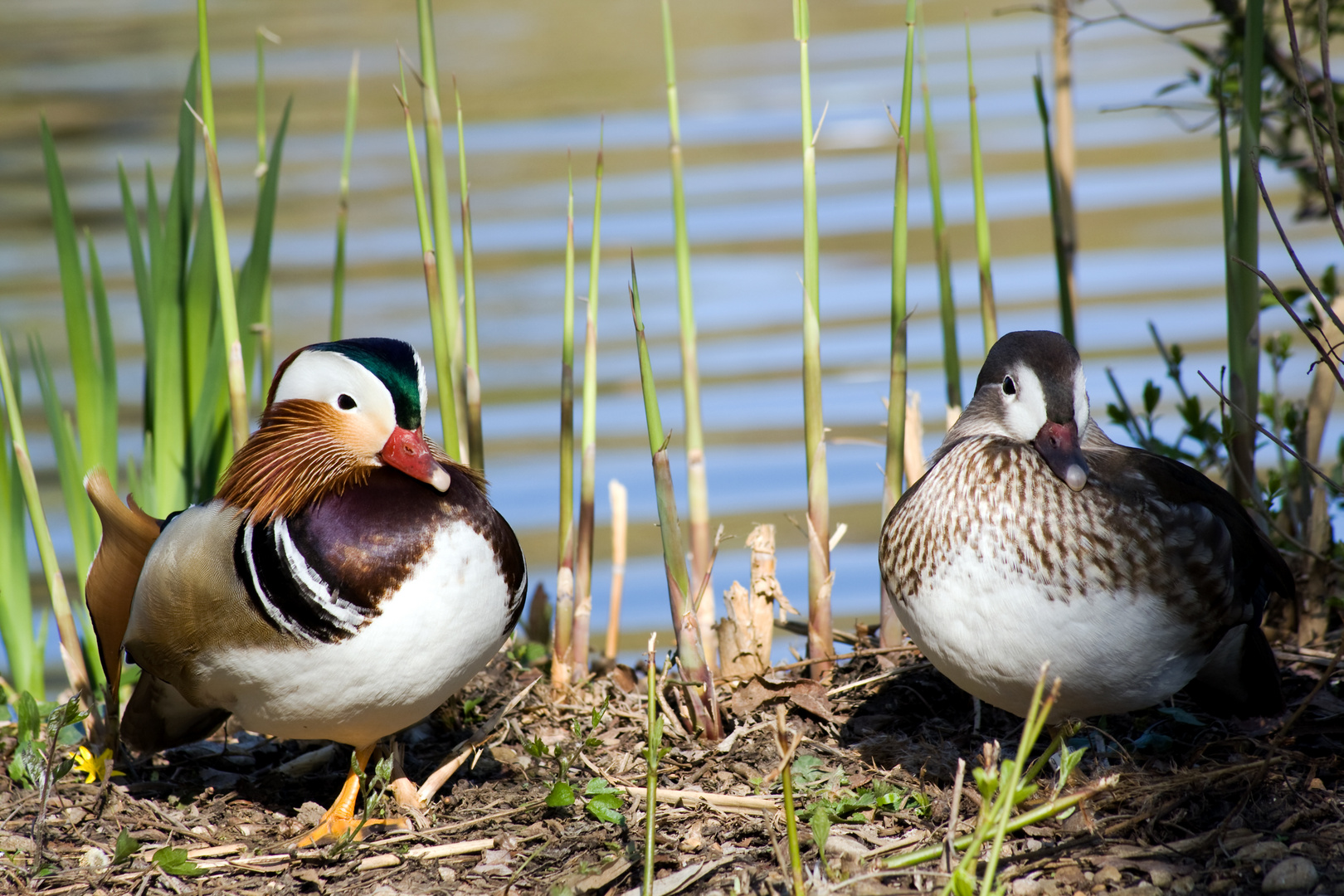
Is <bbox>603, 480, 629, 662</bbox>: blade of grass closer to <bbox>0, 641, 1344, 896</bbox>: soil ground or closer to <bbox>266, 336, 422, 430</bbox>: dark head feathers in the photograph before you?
<bbox>0, 641, 1344, 896</bbox>: soil ground

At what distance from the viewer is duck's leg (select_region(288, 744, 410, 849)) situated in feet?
9.43

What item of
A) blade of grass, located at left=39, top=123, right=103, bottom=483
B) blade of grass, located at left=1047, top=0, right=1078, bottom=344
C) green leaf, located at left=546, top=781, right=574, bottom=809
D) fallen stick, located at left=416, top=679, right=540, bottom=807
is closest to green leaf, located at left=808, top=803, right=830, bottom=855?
green leaf, located at left=546, top=781, right=574, bottom=809

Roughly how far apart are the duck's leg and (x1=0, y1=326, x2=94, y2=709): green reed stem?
0.90 meters

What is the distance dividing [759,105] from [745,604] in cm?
726

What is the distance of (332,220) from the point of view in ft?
28.5

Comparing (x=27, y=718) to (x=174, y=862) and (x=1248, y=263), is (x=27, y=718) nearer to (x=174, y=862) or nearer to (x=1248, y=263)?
(x=174, y=862)

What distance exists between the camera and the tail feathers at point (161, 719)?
3.09 metres

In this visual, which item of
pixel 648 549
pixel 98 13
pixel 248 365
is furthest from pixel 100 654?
pixel 98 13

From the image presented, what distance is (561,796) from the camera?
2846mm

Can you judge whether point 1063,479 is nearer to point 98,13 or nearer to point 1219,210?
point 1219,210

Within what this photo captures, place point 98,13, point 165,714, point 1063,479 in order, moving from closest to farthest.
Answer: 1. point 1063,479
2. point 165,714
3. point 98,13

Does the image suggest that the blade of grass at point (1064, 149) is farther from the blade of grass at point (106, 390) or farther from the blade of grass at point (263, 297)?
the blade of grass at point (106, 390)

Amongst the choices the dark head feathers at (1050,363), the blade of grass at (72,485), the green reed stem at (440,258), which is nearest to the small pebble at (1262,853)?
the dark head feathers at (1050,363)

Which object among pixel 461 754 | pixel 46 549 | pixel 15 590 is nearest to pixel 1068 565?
pixel 461 754
